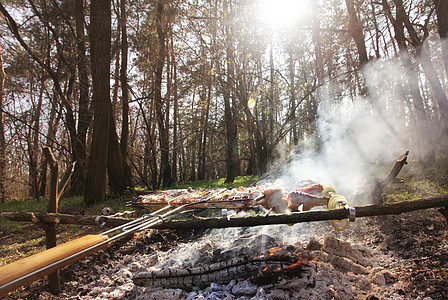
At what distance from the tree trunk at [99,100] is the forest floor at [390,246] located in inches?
87.7

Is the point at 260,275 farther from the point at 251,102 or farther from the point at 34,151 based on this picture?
the point at 34,151

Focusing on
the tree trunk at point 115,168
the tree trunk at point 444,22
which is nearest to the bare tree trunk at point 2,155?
the tree trunk at point 115,168

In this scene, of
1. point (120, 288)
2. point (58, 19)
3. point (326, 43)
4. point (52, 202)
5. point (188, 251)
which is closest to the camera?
point (120, 288)

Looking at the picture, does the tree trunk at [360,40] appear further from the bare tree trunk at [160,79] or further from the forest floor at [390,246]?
the bare tree trunk at [160,79]

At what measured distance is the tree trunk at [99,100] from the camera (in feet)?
23.6

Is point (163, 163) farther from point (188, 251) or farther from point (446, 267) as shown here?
point (446, 267)

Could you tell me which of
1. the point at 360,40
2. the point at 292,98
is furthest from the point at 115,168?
the point at 360,40

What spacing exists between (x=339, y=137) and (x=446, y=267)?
616cm

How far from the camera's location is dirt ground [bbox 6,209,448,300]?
82.6 inches

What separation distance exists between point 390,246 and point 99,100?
319 inches

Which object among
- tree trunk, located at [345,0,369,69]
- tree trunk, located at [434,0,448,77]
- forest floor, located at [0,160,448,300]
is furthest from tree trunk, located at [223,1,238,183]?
forest floor, located at [0,160,448,300]

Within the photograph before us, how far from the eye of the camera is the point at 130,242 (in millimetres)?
4051

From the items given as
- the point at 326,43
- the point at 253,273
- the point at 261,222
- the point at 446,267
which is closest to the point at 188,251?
the point at 253,273

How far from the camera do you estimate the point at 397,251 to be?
9.08ft
